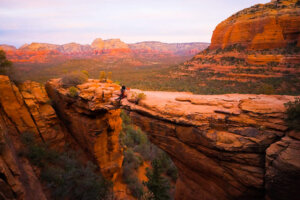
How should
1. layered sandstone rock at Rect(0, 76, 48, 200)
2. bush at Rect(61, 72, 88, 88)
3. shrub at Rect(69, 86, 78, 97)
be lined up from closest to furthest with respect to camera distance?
layered sandstone rock at Rect(0, 76, 48, 200) → shrub at Rect(69, 86, 78, 97) → bush at Rect(61, 72, 88, 88)

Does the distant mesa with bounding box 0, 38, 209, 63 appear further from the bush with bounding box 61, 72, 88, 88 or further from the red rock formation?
the bush with bounding box 61, 72, 88, 88

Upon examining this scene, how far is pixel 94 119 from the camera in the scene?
31.1ft

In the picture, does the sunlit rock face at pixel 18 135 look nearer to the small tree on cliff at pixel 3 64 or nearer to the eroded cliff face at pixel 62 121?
the eroded cliff face at pixel 62 121

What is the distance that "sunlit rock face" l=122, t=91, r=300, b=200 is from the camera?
380 cm

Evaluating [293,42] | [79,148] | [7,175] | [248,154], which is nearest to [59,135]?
[79,148]

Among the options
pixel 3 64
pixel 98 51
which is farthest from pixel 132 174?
pixel 98 51

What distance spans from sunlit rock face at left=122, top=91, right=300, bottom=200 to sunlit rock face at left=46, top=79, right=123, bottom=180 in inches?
131

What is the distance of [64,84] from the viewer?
10234 mm

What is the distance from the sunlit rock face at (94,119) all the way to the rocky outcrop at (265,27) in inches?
1518

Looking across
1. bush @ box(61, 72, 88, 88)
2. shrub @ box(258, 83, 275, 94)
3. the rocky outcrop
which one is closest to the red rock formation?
the rocky outcrop

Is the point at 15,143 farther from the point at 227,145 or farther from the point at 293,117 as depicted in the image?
the point at 293,117

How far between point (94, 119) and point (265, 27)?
42498 mm

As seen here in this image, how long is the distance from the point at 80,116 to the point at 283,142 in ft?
34.7

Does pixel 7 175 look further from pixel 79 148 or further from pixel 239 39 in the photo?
pixel 239 39
